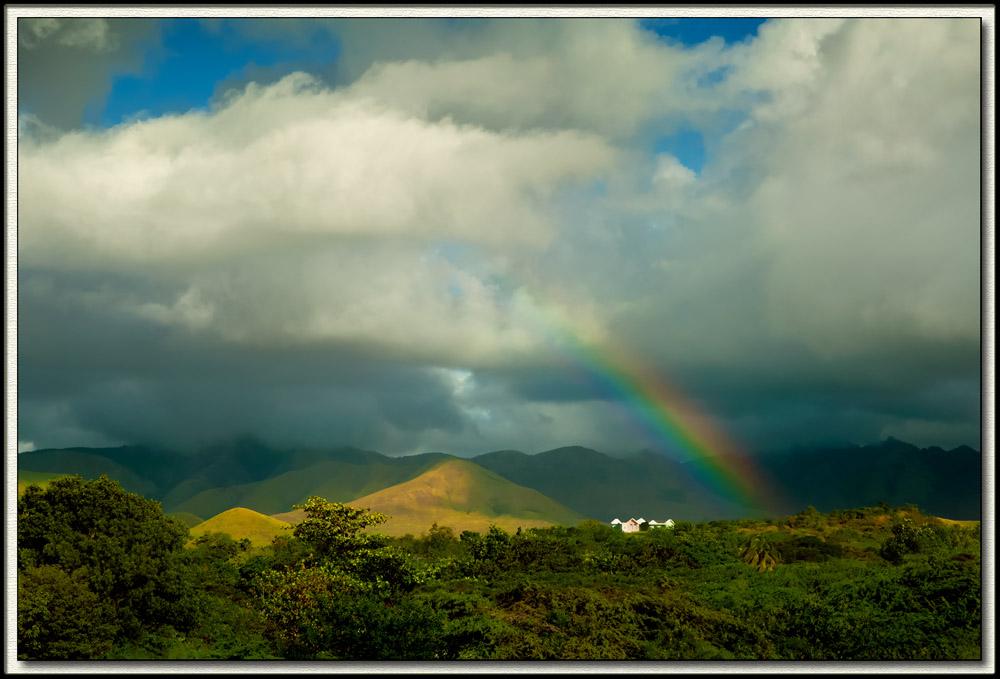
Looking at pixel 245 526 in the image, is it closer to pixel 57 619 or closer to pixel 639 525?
pixel 639 525

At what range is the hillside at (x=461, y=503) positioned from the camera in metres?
119

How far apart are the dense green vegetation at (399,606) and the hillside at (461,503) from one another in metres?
77.7

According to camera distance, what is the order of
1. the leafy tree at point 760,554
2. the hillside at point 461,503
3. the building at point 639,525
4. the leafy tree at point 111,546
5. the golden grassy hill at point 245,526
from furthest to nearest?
the hillside at point 461,503 < the golden grassy hill at point 245,526 < the building at point 639,525 < the leafy tree at point 760,554 < the leafy tree at point 111,546

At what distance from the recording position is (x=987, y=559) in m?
19.4

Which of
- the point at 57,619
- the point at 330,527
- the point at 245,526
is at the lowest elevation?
the point at 245,526

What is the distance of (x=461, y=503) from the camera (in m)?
137

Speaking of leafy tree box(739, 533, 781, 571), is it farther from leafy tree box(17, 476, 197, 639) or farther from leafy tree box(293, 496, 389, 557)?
leafy tree box(17, 476, 197, 639)

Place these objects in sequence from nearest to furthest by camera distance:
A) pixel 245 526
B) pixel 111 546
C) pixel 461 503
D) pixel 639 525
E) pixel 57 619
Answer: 1. pixel 57 619
2. pixel 111 546
3. pixel 245 526
4. pixel 639 525
5. pixel 461 503

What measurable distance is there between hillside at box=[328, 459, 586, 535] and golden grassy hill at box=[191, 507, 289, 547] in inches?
973

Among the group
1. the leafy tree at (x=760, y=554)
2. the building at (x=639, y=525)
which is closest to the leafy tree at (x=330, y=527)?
the leafy tree at (x=760, y=554)

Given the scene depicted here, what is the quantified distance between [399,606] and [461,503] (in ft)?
381

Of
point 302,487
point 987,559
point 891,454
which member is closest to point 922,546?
point 987,559

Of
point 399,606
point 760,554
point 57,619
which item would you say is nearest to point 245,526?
point 760,554

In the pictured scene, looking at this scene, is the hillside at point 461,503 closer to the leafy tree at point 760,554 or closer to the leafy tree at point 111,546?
the leafy tree at point 760,554
